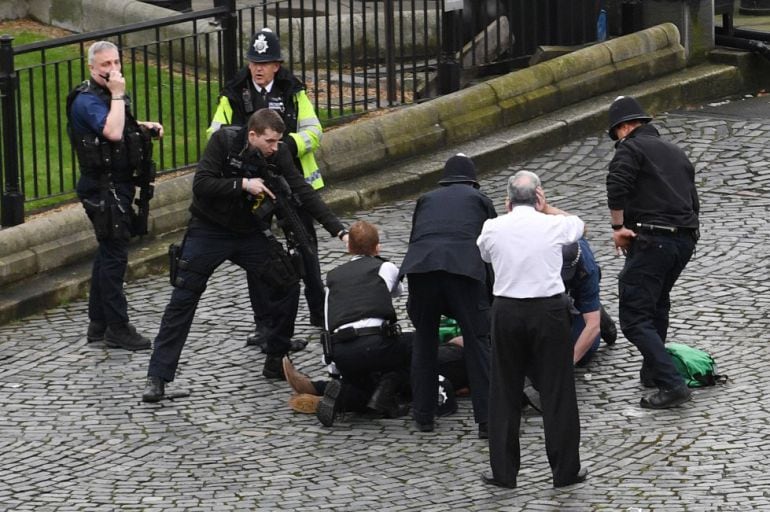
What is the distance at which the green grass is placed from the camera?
12.4 m

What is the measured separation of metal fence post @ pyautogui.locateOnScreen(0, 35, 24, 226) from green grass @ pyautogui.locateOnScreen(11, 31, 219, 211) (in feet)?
0.29

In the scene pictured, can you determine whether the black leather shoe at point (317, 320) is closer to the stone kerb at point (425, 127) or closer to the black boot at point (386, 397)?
the black boot at point (386, 397)

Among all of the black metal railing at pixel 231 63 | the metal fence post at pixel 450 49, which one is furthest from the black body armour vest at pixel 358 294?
the metal fence post at pixel 450 49

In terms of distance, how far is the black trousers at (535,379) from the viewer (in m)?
8.36

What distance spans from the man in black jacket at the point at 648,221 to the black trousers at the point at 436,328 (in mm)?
899

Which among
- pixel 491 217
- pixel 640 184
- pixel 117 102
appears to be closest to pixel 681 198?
pixel 640 184

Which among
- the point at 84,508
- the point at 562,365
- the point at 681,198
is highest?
the point at 681,198

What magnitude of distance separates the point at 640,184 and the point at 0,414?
3888 mm

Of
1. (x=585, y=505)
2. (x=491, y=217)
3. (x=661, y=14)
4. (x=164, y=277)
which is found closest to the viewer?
(x=585, y=505)

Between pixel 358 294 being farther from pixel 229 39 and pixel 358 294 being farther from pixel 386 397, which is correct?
pixel 229 39

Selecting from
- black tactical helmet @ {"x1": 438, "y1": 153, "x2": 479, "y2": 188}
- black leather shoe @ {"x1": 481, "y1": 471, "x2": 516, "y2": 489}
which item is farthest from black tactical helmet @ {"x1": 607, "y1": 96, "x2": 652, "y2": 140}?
black leather shoe @ {"x1": 481, "y1": 471, "x2": 516, "y2": 489}

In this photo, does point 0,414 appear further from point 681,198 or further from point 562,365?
point 681,198

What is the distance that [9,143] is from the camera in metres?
11.8

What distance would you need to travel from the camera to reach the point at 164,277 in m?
12.1
